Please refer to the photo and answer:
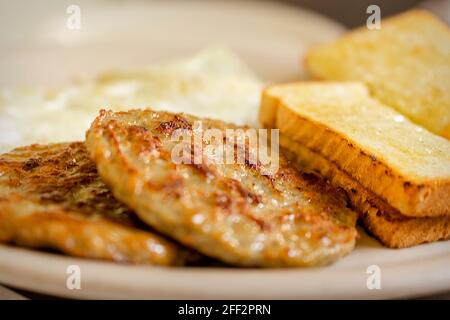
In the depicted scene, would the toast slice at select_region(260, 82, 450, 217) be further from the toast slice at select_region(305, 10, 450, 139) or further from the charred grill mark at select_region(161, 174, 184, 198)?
the charred grill mark at select_region(161, 174, 184, 198)

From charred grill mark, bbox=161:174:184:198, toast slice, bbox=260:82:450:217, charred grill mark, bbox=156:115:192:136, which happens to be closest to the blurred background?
toast slice, bbox=260:82:450:217

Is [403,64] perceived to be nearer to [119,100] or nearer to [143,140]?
[119,100]

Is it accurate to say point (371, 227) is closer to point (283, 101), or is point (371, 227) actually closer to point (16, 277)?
point (283, 101)

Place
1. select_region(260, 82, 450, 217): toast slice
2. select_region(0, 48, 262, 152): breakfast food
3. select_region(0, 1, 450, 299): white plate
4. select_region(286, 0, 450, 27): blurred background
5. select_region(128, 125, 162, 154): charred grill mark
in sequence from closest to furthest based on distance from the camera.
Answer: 1. select_region(0, 1, 450, 299): white plate
2. select_region(128, 125, 162, 154): charred grill mark
3. select_region(260, 82, 450, 217): toast slice
4. select_region(0, 48, 262, 152): breakfast food
5. select_region(286, 0, 450, 27): blurred background

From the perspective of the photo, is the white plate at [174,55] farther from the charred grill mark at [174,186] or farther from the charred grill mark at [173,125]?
the charred grill mark at [173,125]

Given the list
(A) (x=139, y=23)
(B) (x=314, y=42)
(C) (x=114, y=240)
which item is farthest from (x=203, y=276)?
(A) (x=139, y=23)
